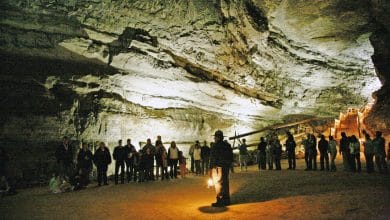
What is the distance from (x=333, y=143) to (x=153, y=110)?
31.7 feet

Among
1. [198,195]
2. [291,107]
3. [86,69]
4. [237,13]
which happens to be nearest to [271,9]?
[237,13]

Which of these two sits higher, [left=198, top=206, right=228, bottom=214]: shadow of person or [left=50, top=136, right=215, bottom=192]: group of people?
[left=50, top=136, right=215, bottom=192]: group of people

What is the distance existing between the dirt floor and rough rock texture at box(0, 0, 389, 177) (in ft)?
17.5

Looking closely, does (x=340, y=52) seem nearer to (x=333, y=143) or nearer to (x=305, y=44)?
(x=305, y=44)

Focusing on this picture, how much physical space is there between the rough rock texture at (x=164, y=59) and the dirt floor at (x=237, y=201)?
5.33 meters

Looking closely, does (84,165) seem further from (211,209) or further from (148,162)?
(211,209)

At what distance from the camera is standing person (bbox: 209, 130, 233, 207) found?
7.84 m

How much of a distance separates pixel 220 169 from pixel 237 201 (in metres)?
1.07

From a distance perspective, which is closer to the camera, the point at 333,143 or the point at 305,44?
the point at 333,143

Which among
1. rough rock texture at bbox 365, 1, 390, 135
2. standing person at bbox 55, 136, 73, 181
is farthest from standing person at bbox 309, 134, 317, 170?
standing person at bbox 55, 136, 73, 181

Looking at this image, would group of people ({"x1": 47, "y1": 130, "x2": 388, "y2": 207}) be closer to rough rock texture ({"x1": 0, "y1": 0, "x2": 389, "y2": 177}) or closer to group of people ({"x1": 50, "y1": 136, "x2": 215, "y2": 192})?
group of people ({"x1": 50, "y1": 136, "x2": 215, "y2": 192})

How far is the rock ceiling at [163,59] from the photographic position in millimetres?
12367

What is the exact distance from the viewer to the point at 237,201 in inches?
326

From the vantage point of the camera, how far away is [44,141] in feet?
47.1
